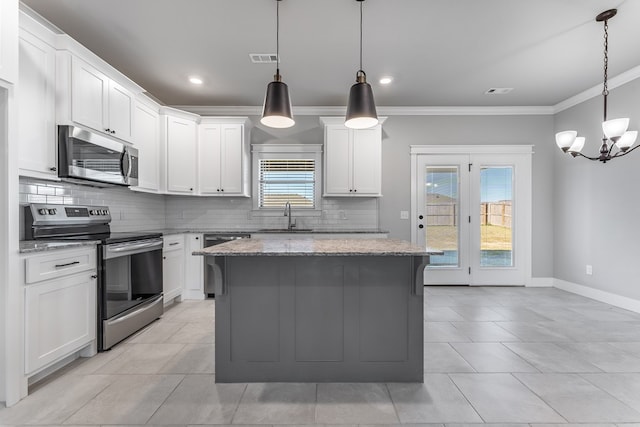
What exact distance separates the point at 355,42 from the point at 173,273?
11.2 ft

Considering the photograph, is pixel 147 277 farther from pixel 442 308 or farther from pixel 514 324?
pixel 514 324

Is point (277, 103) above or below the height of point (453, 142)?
below

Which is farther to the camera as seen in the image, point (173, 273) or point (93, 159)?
point (173, 273)

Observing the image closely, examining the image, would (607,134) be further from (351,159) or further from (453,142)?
(351,159)

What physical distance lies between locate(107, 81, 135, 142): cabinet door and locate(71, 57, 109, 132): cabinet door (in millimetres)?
77

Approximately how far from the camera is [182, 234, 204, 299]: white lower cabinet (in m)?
4.37

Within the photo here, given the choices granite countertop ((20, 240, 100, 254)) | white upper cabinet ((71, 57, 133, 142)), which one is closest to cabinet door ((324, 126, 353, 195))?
white upper cabinet ((71, 57, 133, 142))

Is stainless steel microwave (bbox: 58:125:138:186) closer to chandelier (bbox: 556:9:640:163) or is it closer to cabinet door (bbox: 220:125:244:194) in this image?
cabinet door (bbox: 220:125:244:194)

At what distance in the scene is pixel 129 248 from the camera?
115 inches

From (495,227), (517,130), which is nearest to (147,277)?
(495,227)

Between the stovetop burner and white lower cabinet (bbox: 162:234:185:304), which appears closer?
the stovetop burner

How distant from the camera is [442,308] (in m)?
3.91

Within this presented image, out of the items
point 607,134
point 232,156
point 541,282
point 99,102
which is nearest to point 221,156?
point 232,156

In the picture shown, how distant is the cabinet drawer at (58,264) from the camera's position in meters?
2.04
